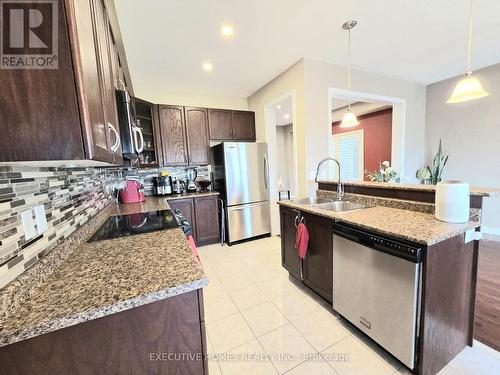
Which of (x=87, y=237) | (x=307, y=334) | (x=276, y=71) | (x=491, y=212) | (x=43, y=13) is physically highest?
(x=276, y=71)

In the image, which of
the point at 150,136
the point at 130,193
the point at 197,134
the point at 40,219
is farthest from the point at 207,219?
the point at 40,219

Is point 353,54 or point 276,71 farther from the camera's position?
point 276,71

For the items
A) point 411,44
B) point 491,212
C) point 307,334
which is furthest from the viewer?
point 491,212

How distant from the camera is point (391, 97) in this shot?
11.3 feet

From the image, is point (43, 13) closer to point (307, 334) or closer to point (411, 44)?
point (307, 334)

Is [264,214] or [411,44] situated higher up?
[411,44]

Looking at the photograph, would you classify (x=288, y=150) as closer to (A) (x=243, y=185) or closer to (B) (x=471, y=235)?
(A) (x=243, y=185)

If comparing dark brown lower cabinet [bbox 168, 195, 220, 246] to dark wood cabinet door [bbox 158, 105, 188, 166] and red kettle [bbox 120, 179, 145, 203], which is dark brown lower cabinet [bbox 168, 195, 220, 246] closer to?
red kettle [bbox 120, 179, 145, 203]

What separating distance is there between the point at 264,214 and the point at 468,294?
258 cm

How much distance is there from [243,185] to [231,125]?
47.0 inches

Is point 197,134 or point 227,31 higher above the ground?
point 227,31

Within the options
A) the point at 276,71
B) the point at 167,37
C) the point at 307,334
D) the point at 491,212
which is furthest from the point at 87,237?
the point at 491,212

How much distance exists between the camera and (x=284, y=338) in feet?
5.16

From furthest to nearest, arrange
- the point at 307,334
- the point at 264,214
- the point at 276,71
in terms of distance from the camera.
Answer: the point at 264,214 < the point at 276,71 < the point at 307,334
